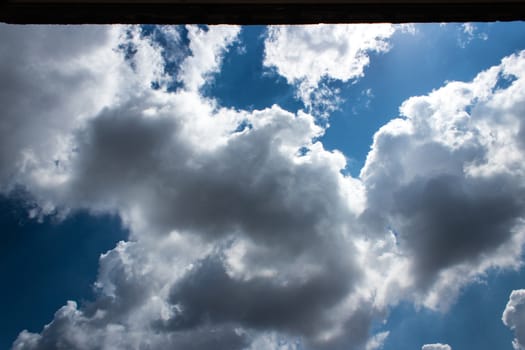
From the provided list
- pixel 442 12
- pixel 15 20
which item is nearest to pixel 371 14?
pixel 442 12

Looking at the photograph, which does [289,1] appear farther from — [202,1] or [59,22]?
[59,22]

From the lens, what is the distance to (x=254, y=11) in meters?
4.58

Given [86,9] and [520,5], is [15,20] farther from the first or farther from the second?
[520,5]

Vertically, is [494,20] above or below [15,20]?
below

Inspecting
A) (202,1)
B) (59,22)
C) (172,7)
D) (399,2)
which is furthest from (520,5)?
(59,22)

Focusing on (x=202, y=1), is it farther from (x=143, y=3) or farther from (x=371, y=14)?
(x=371, y=14)

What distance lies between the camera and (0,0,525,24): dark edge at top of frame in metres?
4.46

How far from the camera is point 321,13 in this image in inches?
181

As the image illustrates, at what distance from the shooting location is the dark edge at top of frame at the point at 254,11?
4.46 metres

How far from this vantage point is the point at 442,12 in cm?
459

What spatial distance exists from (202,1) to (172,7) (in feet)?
1.21

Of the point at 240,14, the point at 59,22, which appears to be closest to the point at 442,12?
the point at 240,14

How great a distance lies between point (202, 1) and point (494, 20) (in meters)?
3.63

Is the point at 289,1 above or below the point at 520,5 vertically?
above
